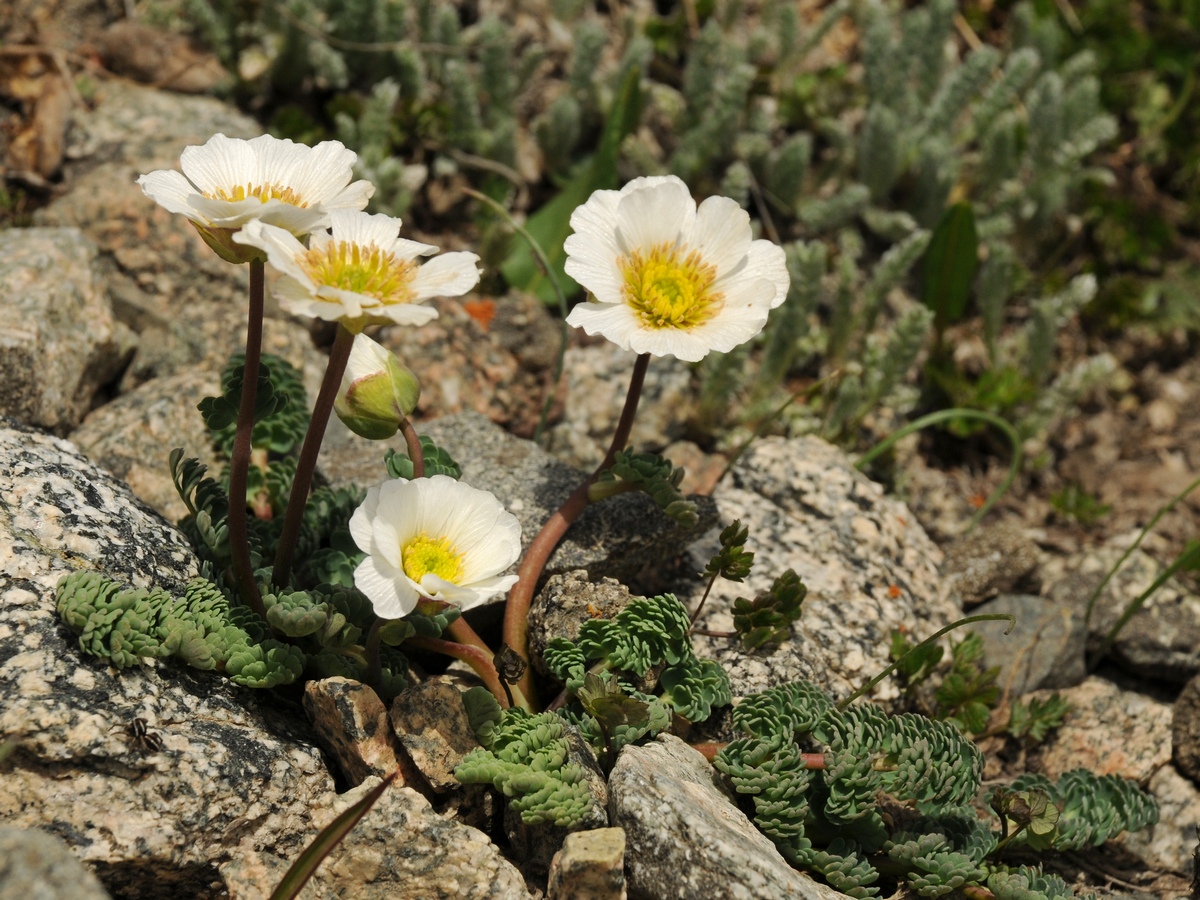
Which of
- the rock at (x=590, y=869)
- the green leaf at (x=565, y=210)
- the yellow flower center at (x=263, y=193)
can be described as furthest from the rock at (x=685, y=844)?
the green leaf at (x=565, y=210)

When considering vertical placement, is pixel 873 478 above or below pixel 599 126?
below

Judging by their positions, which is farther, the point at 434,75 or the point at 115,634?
the point at 434,75

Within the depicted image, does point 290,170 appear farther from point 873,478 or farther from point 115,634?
point 873,478

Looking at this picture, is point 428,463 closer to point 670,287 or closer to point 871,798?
point 670,287

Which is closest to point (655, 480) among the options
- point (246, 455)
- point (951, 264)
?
point (246, 455)

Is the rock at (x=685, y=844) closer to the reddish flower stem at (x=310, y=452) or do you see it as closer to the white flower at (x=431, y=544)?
the white flower at (x=431, y=544)

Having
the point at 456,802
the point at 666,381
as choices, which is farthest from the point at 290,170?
the point at 666,381

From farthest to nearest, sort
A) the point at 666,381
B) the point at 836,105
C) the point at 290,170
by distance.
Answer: the point at 836,105
the point at 666,381
the point at 290,170

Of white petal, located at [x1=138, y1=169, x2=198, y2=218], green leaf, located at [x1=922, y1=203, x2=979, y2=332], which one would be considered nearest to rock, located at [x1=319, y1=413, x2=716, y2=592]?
white petal, located at [x1=138, y1=169, x2=198, y2=218]
